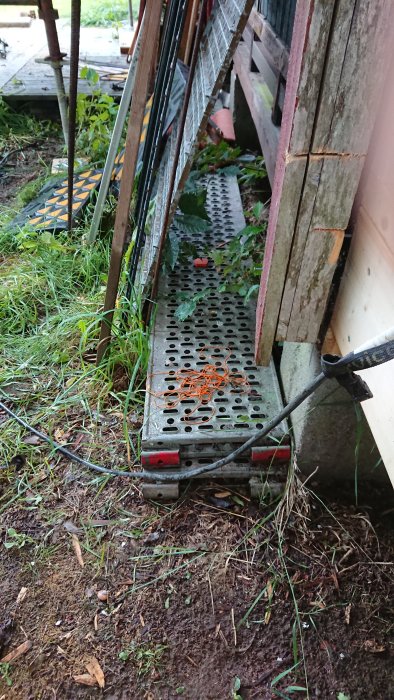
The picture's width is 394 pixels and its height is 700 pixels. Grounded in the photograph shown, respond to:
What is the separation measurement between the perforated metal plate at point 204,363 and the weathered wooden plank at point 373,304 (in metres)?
0.74

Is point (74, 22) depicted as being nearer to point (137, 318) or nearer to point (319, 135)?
point (137, 318)

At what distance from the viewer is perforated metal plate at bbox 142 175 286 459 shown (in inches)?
74.7

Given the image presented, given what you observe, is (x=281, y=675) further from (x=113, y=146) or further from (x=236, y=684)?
(x=113, y=146)

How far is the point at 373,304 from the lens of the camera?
1.14 m

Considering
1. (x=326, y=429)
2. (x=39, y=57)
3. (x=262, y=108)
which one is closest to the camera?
(x=326, y=429)

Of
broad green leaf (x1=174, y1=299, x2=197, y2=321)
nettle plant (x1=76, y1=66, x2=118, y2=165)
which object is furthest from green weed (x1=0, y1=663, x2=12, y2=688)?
nettle plant (x1=76, y1=66, x2=118, y2=165)

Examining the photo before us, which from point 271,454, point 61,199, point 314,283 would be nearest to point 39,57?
point 61,199

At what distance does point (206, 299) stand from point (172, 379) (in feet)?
2.05

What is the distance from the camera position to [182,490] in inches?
77.4

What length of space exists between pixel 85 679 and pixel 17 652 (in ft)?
0.78

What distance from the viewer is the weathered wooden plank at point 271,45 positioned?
7.47 ft

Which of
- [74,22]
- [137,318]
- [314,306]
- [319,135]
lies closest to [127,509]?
[137,318]

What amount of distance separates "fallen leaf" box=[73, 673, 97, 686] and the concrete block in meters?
0.97

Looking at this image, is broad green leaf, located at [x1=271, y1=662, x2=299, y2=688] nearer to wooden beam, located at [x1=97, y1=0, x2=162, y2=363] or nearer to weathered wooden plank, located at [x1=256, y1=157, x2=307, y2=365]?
weathered wooden plank, located at [x1=256, y1=157, x2=307, y2=365]
